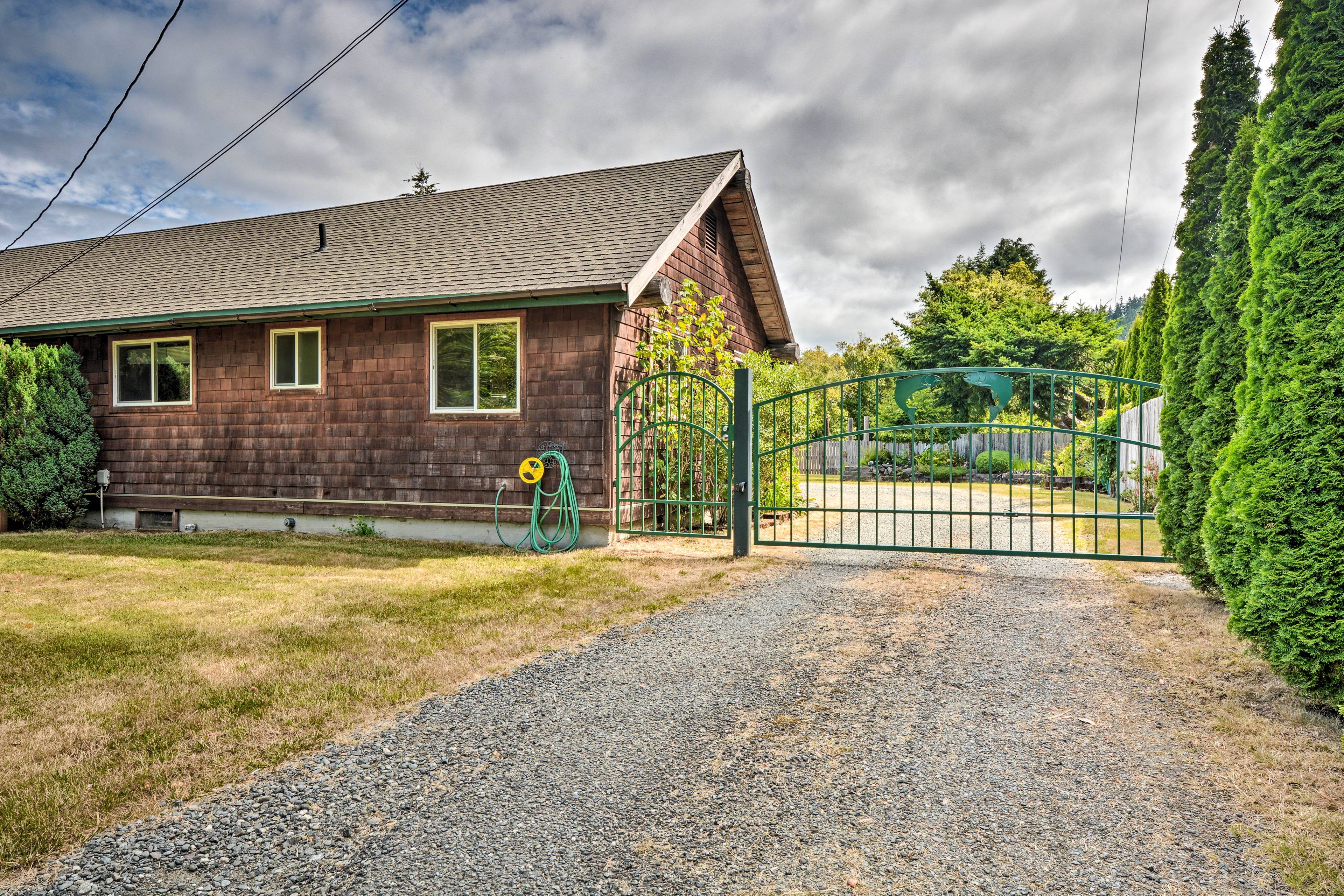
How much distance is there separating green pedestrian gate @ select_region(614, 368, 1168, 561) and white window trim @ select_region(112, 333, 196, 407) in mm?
6807

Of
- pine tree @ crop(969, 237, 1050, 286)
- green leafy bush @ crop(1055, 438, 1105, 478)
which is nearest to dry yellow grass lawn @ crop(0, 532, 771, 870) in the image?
green leafy bush @ crop(1055, 438, 1105, 478)

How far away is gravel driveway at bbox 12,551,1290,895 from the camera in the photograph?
1980 mm

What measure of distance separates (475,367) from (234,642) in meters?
5.13

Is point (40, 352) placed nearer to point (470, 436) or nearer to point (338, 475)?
point (338, 475)

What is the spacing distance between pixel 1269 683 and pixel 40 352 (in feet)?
46.9

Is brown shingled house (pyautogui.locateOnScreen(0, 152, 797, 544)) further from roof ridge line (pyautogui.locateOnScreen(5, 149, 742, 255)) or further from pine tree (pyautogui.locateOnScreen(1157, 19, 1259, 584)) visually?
pine tree (pyautogui.locateOnScreen(1157, 19, 1259, 584))

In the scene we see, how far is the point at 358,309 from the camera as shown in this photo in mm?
8953

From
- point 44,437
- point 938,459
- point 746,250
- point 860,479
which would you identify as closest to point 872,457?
point 938,459

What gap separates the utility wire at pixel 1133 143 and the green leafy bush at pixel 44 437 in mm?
16682

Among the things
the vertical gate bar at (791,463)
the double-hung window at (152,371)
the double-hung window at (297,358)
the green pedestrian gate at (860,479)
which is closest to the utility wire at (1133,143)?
the green pedestrian gate at (860,479)

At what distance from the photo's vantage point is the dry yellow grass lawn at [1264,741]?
2.10 m

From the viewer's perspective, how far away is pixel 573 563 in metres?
7.19

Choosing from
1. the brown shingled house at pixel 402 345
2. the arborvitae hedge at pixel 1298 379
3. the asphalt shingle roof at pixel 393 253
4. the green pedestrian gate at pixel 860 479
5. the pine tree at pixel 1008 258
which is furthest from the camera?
the pine tree at pixel 1008 258

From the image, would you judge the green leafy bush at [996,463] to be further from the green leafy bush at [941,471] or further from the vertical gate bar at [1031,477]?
the vertical gate bar at [1031,477]
